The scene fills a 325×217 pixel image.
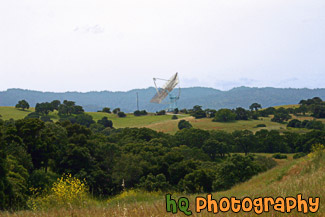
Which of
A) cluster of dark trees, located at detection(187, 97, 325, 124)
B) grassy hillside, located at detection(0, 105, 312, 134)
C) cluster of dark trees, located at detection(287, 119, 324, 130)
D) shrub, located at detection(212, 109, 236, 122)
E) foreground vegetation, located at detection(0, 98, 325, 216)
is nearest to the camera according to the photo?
foreground vegetation, located at detection(0, 98, 325, 216)

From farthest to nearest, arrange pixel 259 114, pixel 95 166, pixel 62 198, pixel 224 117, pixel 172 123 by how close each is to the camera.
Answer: pixel 259 114 → pixel 224 117 → pixel 172 123 → pixel 95 166 → pixel 62 198

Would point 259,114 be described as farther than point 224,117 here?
Yes

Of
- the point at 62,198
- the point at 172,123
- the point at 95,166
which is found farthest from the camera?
the point at 172,123

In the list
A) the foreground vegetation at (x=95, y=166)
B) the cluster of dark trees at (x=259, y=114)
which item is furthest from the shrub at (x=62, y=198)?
the cluster of dark trees at (x=259, y=114)

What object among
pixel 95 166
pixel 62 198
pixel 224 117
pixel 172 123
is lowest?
pixel 95 166

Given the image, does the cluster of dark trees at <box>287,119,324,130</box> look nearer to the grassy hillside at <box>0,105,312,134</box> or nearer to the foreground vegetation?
the grassy hillside at <box>0,105,312,134</box>

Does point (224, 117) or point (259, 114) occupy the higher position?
point (259, 114)

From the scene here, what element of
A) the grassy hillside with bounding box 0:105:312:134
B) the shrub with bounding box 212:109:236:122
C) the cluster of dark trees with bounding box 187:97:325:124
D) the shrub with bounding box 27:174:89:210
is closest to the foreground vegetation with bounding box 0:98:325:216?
the shrub with bounding box 27:174:89:210

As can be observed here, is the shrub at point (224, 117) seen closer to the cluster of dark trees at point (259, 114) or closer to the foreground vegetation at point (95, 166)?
the cluster of dark trees at point (259, 114)

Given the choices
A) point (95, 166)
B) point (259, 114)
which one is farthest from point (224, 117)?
point (95, 166)

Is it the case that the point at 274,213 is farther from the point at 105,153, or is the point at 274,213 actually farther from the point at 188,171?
the point at 105,153

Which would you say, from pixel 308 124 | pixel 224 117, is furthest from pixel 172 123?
pixel 308 124

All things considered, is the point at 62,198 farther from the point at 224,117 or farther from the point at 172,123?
the point at 224,117

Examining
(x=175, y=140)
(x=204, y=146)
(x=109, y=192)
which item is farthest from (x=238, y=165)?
(x=175, y=140)
